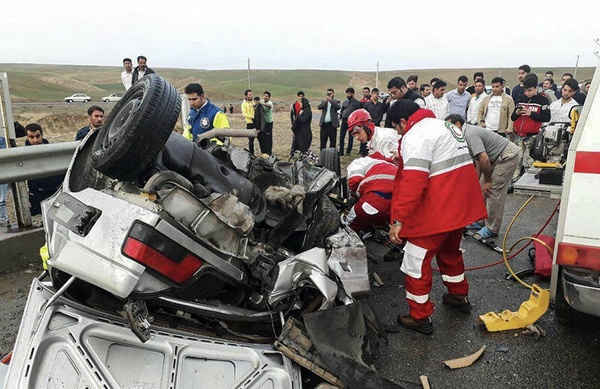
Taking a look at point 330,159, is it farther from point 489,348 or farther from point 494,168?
point 489,348

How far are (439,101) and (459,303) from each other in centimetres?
579

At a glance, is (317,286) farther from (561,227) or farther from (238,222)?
(561,227)

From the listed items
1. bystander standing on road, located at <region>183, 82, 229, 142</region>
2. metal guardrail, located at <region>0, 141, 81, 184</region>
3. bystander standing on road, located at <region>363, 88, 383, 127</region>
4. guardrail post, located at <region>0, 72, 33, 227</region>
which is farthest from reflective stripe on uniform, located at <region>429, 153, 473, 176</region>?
bystander standing on road, located at <region>363, 88, 383, 127</region>

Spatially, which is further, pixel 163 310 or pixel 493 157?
pixel 493 157

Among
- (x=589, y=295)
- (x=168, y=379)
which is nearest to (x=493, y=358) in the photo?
(x=589, y=295)

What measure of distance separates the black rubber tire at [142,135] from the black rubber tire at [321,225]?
1.17m

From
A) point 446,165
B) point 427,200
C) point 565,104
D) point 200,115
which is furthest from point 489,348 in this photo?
point 565,104

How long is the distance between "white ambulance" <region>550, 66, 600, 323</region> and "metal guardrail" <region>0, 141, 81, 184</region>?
3.68m

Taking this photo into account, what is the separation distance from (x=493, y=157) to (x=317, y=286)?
3.20 meters

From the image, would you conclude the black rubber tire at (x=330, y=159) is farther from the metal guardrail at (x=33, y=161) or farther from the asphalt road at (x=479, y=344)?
the metal guardrail at (x=33, y=161)

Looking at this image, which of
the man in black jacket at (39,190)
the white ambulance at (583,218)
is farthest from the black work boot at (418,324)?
the man in black jacket at (39,190)

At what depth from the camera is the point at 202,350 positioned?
1987mm

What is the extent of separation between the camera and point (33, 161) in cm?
371

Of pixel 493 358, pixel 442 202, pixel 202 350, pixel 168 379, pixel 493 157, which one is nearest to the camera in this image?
pixel 168 379
